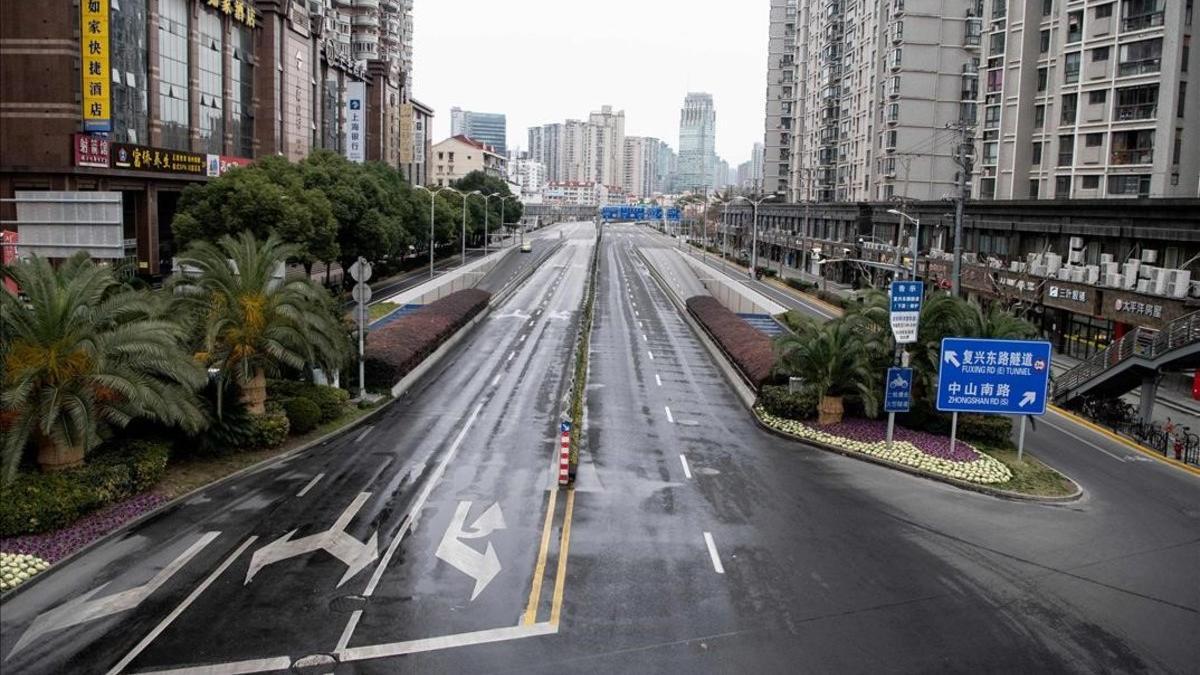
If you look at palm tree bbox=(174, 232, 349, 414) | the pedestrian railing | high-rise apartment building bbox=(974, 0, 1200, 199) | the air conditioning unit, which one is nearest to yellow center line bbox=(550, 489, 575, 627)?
palm tree bbox=(174, 232, 349, 414)

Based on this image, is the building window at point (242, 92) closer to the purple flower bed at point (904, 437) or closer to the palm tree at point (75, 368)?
the palm tree at point (75, 368)

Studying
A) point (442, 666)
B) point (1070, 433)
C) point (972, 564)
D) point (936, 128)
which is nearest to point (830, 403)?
point (1070, 433)

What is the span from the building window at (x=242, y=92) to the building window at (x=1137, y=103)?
2549 inches

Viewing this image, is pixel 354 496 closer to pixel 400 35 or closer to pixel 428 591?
pixel 428 591

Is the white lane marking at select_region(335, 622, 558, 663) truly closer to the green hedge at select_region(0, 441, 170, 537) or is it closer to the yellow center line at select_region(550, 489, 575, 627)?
the yellow center line at select_region(550, 489, 575, 627)

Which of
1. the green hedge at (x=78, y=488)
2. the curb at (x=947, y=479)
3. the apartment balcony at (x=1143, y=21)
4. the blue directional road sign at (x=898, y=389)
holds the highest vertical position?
the apartment balcony at (x=1143, y=21)

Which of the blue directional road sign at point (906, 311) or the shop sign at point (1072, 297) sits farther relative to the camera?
the shop sign at point (1072, 297)

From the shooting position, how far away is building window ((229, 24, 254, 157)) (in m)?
81.3

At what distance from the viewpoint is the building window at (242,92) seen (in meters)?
81.3

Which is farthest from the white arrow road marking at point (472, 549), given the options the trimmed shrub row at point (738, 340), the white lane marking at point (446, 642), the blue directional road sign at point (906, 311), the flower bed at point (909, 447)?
the trimmed shrub row at point (738, 340)

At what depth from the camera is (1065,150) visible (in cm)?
6700

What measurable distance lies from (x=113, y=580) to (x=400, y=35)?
16352 centimetres

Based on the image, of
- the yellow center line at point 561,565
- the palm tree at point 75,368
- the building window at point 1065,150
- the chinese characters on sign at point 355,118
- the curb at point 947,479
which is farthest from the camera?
the chinese characters on sign at point 355,118

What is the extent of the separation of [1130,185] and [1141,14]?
10042 mm
